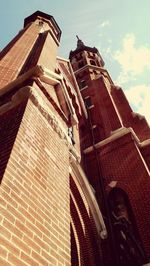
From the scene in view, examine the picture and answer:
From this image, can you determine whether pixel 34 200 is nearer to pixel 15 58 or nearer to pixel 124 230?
pixel 124 230

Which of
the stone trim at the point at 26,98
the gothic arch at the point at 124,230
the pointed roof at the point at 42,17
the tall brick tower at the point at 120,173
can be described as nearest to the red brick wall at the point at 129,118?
the tall brick tower at the point at 120,173

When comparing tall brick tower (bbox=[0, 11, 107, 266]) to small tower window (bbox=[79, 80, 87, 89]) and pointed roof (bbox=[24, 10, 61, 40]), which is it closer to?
pointed roof (bbox=[24, 10, 61, 40])

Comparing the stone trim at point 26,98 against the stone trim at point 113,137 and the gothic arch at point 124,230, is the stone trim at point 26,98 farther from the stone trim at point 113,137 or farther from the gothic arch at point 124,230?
the stone trim at point 113,137

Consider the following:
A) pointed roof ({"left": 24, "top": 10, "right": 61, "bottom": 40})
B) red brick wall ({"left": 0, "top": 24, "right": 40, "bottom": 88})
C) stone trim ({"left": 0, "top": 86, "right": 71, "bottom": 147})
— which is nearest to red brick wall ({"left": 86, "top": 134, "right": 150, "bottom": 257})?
stone trim ({"left": 0, "top": 86, "right": 71, "bottom": 147})

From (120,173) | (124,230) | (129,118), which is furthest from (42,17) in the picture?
(124,230)

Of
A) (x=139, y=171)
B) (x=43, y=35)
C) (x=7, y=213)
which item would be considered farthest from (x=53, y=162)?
(x=43, y=35)

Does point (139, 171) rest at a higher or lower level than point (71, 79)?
lower

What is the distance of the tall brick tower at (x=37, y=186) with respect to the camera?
256 cm

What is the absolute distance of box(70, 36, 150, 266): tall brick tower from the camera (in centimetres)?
654

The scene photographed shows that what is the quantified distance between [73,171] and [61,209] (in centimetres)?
374

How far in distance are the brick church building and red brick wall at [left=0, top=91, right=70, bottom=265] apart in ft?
0.04

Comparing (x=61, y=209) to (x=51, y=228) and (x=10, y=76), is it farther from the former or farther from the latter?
(x=10, y=76)

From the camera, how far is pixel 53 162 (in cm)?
404

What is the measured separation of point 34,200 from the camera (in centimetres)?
301
